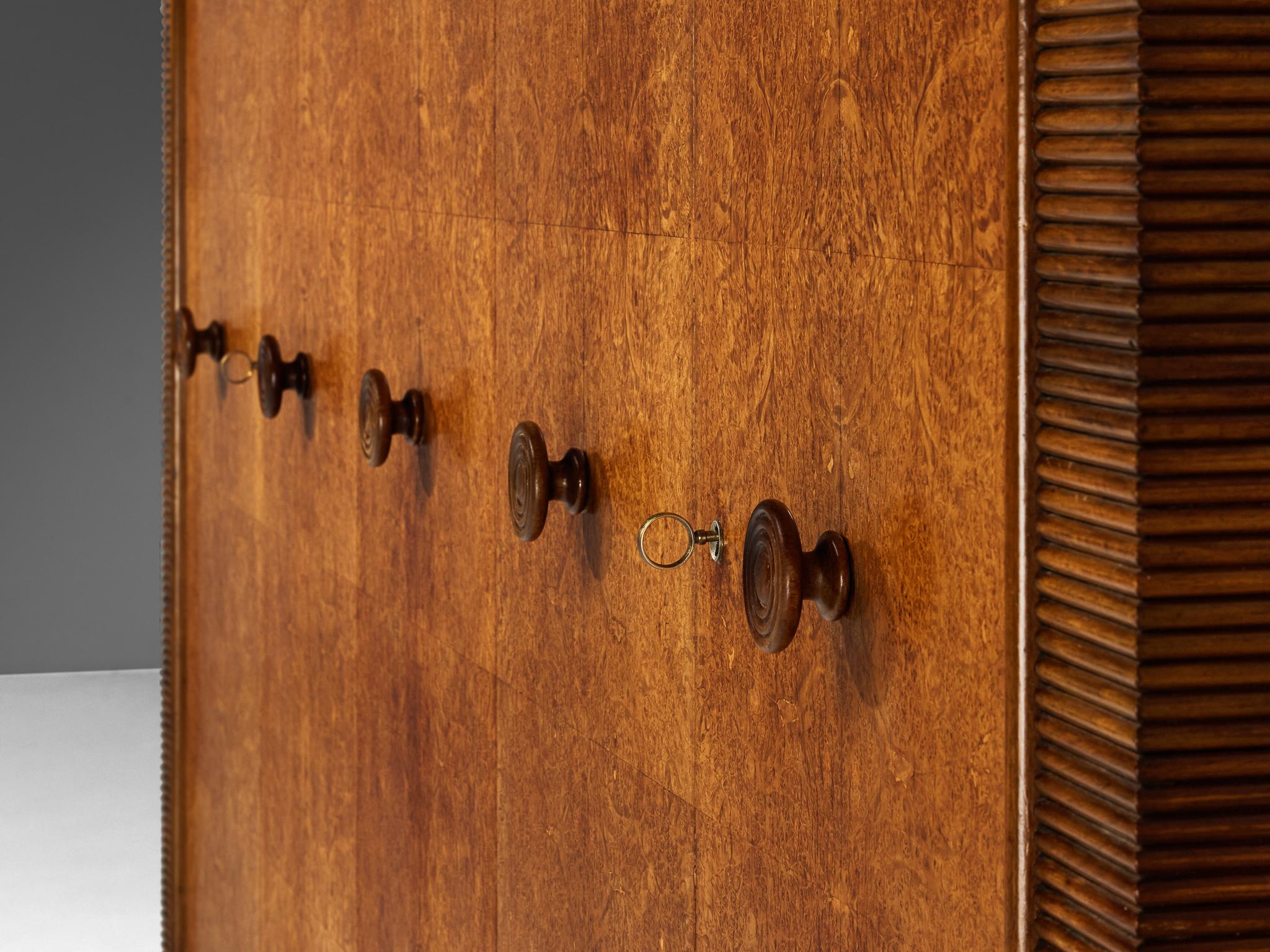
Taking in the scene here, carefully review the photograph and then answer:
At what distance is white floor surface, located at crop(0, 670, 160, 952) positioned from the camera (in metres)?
2.71

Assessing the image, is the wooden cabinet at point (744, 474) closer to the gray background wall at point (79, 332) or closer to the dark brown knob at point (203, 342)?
the dark brown knob at point (203, 342)

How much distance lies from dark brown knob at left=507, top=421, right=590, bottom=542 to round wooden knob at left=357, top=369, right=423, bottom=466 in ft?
0.66

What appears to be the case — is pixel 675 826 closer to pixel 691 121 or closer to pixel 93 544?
pixel 691 121

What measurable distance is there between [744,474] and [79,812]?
2.96 meters

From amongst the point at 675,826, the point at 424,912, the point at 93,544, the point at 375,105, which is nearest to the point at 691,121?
the point at 675,826

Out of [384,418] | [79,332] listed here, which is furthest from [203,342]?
[79,332]

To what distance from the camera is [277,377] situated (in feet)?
4.13

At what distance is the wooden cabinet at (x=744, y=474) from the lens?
1.40 ft

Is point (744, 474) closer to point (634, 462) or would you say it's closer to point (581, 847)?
point (634, 462)

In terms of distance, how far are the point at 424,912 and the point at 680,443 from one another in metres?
0.47

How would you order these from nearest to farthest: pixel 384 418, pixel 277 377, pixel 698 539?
pixel 698 539 → pixel 384 418 → pixel 277 377

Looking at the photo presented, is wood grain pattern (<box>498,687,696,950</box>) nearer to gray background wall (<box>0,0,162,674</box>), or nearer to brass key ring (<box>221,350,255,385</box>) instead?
brass key ring (<box>221,350,255,385</box>)

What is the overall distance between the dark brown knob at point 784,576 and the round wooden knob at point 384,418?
0.45m

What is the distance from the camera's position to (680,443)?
0.69 metres
